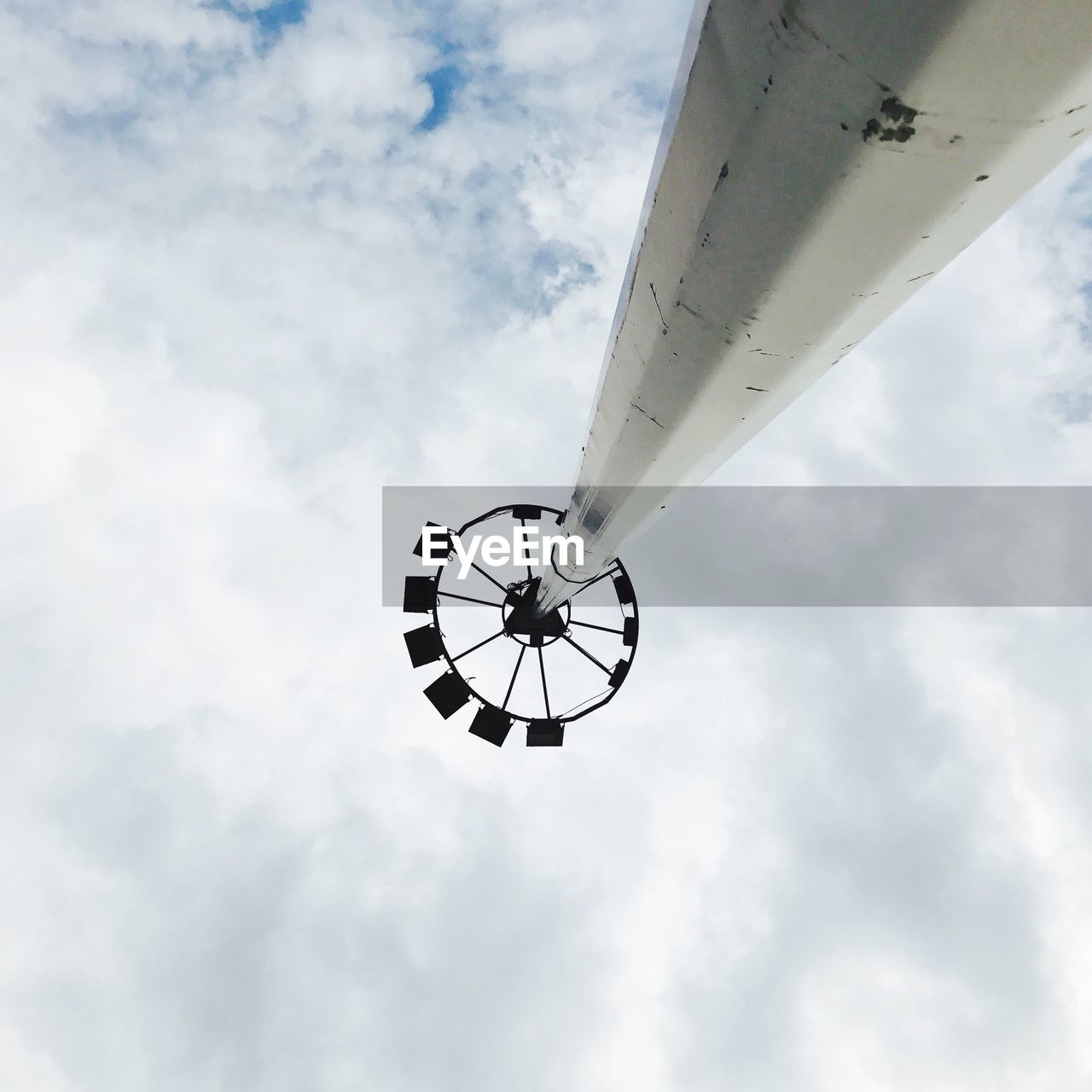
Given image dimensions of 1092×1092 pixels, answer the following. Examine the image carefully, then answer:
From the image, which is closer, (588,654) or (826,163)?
(826,163)

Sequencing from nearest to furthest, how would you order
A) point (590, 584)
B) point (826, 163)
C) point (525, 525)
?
1. point (826, 163)
2. point (590, 584)
3. point (525, 525)

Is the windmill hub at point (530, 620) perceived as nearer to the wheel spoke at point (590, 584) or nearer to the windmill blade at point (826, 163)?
the wheel spoke at point (590, 584)

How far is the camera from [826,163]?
6.59 ft

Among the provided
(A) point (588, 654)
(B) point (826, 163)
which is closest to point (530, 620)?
(A) point (588, 654)

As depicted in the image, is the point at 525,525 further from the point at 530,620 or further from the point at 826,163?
the point at 826,163

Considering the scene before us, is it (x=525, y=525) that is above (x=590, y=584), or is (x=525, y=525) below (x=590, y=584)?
above

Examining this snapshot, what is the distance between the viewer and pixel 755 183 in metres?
2.22

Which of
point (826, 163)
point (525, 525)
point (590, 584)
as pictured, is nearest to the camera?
point (826, 163)

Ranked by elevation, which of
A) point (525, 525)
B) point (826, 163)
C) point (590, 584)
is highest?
point (525, 525)

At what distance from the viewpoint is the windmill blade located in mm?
1592

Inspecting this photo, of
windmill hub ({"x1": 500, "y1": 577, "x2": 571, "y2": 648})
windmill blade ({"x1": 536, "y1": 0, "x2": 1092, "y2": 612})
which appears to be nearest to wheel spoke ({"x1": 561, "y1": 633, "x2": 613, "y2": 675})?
windmill hub ({"x1": 500, "y1": 577, "x2": 571, "y2": 648})

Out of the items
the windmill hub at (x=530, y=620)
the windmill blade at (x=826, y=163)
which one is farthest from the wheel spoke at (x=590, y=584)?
the windmill blade at (x=826, y=163)

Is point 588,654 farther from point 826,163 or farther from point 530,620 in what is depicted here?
point 826,163

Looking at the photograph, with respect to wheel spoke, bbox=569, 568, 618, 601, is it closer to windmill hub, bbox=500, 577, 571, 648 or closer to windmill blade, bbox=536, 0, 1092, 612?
windmill hub, bbox=500, 577, 571, 648
